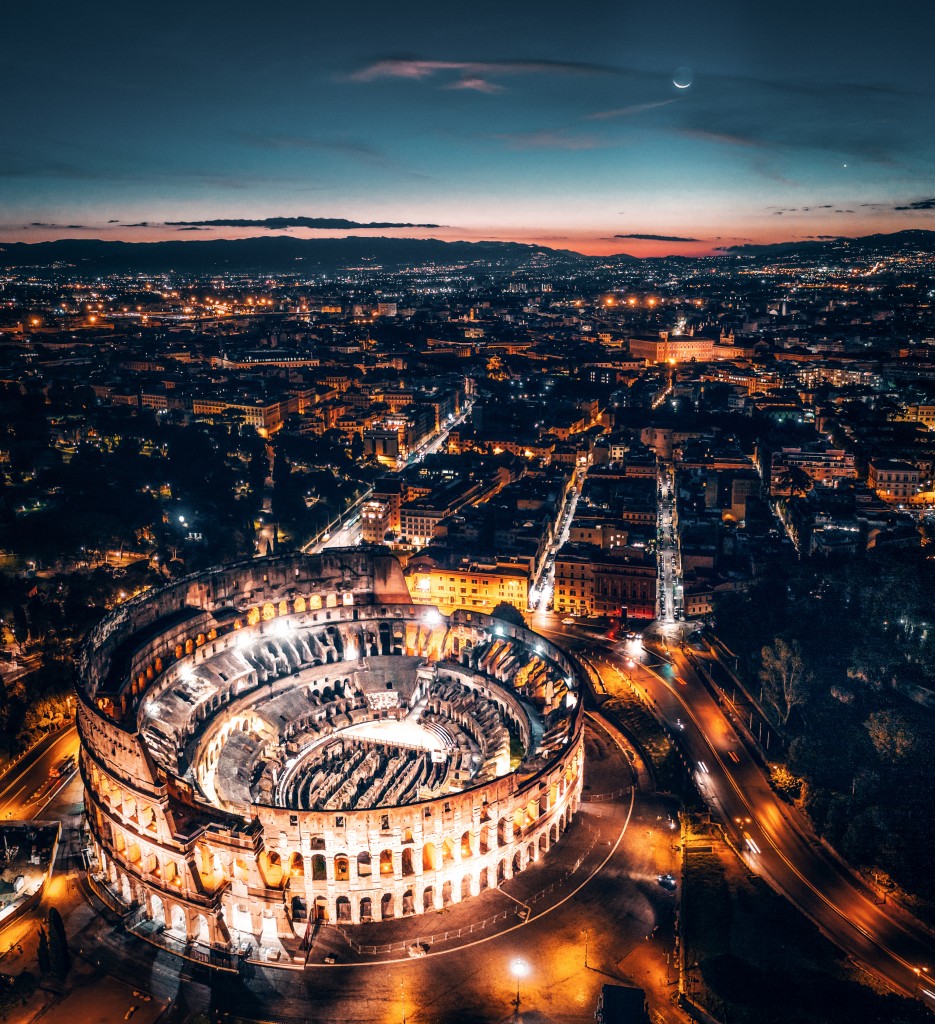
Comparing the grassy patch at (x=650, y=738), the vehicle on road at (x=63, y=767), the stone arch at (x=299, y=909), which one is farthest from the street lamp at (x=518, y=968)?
the vehicle on road at (x=63, y=767)

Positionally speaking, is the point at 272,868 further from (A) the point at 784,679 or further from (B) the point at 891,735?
(A) the point at 784,679

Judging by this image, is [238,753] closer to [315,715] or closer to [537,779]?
[315,715]

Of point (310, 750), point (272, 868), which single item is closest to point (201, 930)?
point (272, 868)

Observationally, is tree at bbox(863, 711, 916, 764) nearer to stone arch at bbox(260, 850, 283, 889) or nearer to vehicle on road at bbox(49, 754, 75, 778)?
stone arch at bbox(260, 850, 283, 889)

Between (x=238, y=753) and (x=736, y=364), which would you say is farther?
(x=736, y=364)

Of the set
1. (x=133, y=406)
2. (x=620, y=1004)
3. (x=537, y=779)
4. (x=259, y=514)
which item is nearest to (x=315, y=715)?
(x=537, y=779)

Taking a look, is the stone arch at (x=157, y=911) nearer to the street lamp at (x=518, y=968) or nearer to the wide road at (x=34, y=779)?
the wide road at (x=34, y=779)

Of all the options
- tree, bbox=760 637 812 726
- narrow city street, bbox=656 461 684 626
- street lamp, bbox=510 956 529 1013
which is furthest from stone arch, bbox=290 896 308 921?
narrow city street, bbox=656 461 684 626
